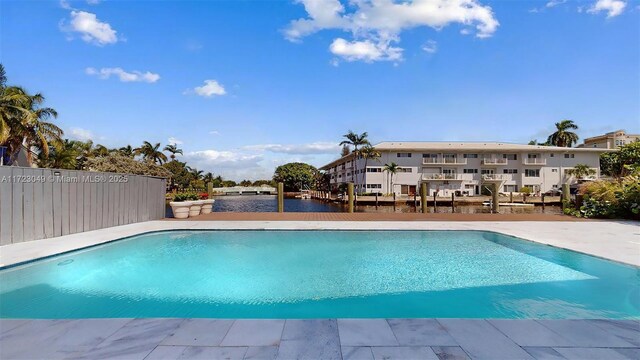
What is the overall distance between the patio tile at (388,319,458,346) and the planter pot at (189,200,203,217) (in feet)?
42.0

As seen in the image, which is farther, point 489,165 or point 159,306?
point 489,165

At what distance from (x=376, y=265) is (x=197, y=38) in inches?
434

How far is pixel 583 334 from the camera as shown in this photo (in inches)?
128

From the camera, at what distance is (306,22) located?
534 inches

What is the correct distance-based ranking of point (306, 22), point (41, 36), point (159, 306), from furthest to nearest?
1. point (306, 22)
2. point (41, 36)
3. point (159, 306)

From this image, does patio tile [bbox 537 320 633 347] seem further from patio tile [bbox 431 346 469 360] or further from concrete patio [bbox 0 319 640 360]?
patio tile [bbox 431 346 469 360]

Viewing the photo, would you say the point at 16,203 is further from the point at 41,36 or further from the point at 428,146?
the point at 428,146

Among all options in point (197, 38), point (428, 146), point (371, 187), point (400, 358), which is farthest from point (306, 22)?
point (428, 146)

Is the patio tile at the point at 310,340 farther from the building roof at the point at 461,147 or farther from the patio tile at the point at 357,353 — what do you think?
the building roof at the point at 461,147

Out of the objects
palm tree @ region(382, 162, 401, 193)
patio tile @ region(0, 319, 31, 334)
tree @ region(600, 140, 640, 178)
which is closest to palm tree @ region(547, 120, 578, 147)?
tree @ region(600, 140, 640, 178)

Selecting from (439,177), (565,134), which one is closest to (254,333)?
(439,177)

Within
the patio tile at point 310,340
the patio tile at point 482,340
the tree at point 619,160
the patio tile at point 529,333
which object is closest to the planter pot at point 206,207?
the patio tile at point 310,340

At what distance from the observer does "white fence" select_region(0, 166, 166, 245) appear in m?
7.91

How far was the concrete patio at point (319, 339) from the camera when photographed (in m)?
2.79
